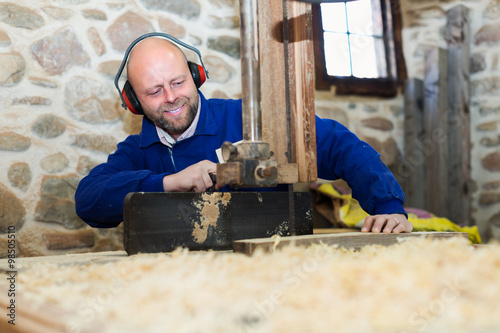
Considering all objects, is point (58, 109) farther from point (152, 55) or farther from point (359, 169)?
point (359, 169)

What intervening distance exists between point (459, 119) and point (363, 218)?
1.04 meters

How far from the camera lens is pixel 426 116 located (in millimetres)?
3041

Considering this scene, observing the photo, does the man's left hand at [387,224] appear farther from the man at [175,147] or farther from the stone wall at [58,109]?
the stone wall at [58,109]

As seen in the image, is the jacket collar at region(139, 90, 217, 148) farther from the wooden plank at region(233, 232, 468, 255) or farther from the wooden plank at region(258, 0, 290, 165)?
the wooden plank at region(233, 232, 468, 255)

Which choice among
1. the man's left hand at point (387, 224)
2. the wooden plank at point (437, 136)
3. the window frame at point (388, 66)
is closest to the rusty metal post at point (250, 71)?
the man's left hand at point (387, 224)

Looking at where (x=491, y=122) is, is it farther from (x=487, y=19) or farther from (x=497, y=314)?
(x=497, y=314)

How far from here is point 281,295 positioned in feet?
1.82

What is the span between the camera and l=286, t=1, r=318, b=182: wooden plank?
111 cm

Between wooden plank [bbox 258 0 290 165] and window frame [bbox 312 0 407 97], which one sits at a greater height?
window frame [bbox 312 0 407 97]

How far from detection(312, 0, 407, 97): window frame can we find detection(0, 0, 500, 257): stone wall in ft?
1.89

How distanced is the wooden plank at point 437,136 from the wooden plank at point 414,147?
40 mm

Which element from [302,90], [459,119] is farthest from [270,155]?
[459,119]

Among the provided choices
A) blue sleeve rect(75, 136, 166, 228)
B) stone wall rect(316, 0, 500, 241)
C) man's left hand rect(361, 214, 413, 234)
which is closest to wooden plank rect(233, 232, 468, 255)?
man's left hand rect(361, 214, 413, 234)

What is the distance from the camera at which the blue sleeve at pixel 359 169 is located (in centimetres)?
139
